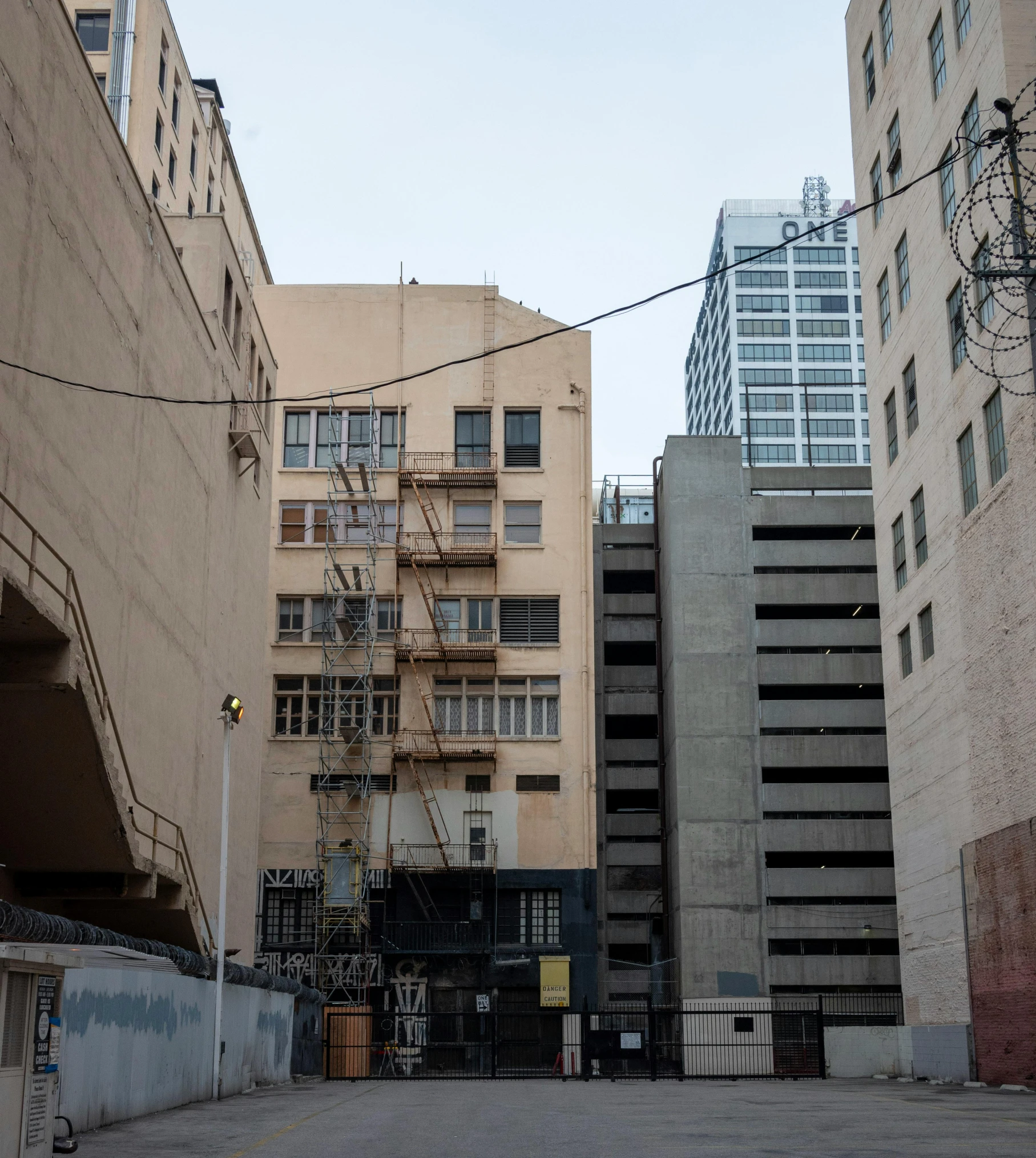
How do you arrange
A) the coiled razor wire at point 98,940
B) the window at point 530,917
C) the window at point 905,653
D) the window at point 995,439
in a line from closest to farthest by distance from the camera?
the coiled razor wire at point 98,940 < the window at point 995,439 < the window at point 905,653 < the window at point 530,917

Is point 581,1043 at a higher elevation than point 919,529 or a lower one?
lower

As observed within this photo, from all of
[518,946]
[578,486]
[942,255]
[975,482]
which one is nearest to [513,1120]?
[975,482]

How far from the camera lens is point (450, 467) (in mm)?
56781

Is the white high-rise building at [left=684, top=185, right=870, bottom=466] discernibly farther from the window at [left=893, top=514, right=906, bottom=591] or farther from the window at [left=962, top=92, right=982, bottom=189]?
the window at [left=962, top=92, right=982, bottom=189]

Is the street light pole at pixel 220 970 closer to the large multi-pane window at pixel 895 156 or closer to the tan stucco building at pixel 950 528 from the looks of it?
the tan stucco building at pixel 950 528

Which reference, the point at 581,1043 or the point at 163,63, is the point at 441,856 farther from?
the point at 163,63

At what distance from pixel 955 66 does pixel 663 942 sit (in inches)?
1788

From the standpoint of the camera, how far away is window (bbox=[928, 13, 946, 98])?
128ft

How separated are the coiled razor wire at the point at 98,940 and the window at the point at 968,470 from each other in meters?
21.5

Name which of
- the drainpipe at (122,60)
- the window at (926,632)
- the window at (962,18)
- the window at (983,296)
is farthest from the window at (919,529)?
the drainpipe at (122,60)

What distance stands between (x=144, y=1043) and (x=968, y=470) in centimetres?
2601

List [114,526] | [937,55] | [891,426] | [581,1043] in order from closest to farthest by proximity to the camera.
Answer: [114,526]
[581,1043]
[937,55]
[891,426]

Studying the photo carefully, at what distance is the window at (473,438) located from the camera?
57.1 meters

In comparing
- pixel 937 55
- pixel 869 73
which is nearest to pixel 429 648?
pixel 869 73
